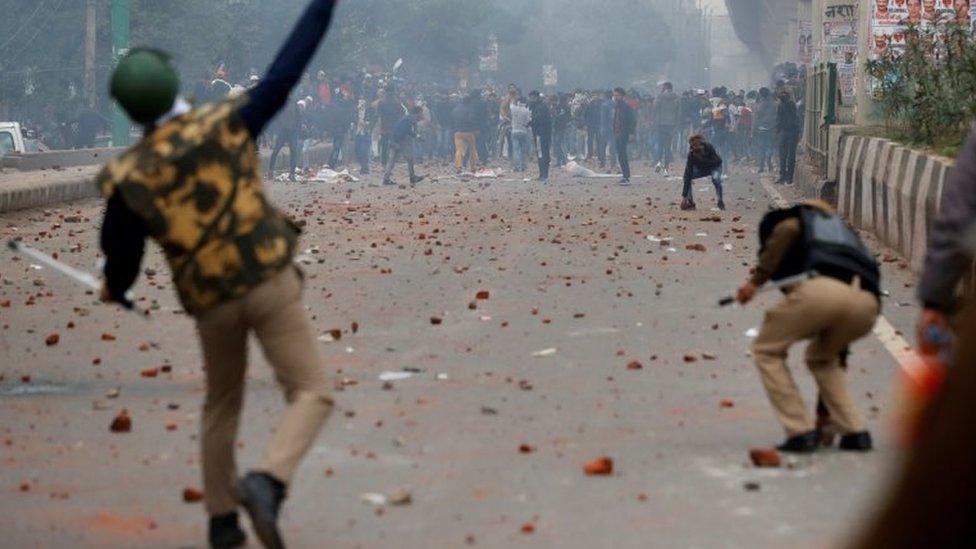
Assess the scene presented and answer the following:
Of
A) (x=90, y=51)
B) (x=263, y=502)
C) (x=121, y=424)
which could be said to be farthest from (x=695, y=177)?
(x=90, y=51)

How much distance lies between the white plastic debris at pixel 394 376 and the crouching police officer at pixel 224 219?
421 centimetres

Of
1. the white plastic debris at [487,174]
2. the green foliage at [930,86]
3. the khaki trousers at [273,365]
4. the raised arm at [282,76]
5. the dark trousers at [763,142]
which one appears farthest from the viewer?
the dark trousers at [763,142]

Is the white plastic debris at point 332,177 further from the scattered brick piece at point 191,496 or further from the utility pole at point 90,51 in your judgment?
the scattered brick piece at point 191,496

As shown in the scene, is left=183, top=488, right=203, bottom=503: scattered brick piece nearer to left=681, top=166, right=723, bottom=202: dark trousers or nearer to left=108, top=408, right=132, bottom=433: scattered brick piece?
left=108, top=408, right=132, bottom=433: scattered brick piece

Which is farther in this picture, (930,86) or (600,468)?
(930,86)

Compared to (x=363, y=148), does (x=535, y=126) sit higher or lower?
higher

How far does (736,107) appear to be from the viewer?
1871 inches

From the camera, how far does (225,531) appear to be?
573cm

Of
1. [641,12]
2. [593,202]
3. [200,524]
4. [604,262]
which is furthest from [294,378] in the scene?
[641,12]

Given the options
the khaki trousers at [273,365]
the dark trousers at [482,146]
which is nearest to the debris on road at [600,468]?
the khaki trousers at [273,365]

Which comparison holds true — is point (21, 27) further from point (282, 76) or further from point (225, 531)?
point (282, 76)

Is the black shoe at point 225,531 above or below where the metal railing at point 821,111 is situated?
above

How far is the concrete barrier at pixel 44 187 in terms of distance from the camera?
24375 mm

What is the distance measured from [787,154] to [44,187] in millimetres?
13835
